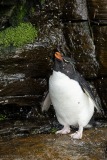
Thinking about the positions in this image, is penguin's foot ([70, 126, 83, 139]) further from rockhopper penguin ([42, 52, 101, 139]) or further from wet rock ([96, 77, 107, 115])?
wet rock ([96, 77, 107, 115])

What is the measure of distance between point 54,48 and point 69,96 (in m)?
1.45

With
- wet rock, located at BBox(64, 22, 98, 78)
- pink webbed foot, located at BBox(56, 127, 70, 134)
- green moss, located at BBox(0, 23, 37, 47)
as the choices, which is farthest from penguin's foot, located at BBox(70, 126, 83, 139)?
green moss, located at BBox(0, 23, 37, 47)

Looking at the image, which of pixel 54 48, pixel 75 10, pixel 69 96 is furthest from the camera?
pixel 75 10

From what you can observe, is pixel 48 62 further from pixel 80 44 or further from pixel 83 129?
pixel 83 129

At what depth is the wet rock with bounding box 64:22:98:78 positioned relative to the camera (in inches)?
340

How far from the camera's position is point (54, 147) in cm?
697

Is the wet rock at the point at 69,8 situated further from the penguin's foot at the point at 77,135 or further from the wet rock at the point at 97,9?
the penguin's foot at the point at 77,135

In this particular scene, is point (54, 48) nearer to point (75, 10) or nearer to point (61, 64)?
point (75, 10)

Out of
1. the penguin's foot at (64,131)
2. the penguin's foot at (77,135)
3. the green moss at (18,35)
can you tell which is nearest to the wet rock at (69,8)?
the green moss at (18,35)

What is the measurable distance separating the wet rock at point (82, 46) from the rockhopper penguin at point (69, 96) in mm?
1167

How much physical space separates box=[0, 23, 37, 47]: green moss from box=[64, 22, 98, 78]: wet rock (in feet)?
2.26

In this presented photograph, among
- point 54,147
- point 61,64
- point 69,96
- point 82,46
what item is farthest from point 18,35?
point 54,147

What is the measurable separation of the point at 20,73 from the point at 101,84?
1562 mm

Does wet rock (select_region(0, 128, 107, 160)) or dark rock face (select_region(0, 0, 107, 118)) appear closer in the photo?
wet rock (select_region(0, 128, 107, 160))
